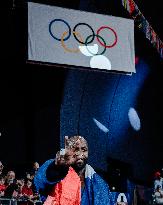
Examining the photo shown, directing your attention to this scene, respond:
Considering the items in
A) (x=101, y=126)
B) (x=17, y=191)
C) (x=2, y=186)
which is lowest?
(x=17, y=191)

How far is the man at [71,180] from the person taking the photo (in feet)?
7.31

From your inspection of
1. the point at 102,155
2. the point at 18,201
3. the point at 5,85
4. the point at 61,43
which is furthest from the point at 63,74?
the point at 18,201

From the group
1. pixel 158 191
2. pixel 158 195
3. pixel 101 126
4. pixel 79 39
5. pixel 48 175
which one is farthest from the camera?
pixel 101 126

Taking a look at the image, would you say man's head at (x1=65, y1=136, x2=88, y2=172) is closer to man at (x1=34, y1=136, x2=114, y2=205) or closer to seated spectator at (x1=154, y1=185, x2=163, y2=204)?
man at (x1=34, y1=136, x2=114, y2=205)

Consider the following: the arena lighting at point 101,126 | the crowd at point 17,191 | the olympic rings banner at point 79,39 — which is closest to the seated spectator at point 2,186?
the crowd at point 17,191

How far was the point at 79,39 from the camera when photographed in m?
8.67

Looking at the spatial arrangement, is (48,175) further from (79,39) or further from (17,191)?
(79,39)

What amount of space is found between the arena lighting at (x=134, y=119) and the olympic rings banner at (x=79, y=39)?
5432mm

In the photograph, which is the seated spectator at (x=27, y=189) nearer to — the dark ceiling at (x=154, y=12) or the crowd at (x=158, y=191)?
the crowd at (x=158, y=191)

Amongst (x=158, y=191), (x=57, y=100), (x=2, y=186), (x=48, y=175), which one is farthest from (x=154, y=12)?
(x=48, y=175)

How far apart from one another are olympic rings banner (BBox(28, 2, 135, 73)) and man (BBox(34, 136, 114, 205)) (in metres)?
5.38

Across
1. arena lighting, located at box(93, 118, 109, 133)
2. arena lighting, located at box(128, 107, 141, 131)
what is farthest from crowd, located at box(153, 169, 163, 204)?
arena lighting, located at box(128, 107, 141, 131)

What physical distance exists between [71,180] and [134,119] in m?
11.9

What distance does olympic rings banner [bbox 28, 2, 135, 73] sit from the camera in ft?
26.9
